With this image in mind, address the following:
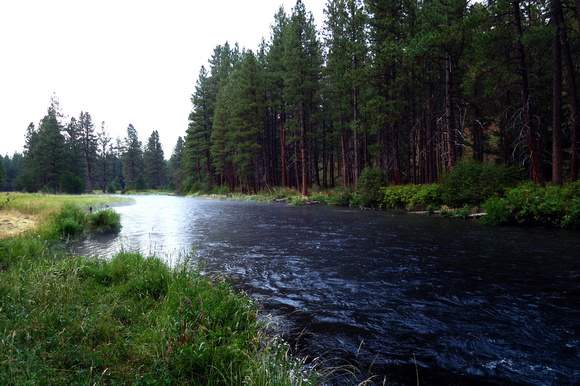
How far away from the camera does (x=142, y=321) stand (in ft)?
12.7

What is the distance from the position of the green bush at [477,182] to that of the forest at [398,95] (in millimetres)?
1334

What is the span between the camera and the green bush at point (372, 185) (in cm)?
2281

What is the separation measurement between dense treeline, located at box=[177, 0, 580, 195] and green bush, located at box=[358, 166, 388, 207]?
6.90 feet

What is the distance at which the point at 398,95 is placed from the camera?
82.5 ft

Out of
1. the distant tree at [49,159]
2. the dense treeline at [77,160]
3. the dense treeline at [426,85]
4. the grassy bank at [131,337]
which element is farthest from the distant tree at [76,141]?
the grassy bank at [131,337]

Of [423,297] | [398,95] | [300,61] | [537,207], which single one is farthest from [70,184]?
[537,207]

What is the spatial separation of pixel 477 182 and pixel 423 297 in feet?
43.9

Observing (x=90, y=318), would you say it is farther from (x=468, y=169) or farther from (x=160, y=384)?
(x=468, y=169)

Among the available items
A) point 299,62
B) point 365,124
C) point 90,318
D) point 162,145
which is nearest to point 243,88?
point 299,62

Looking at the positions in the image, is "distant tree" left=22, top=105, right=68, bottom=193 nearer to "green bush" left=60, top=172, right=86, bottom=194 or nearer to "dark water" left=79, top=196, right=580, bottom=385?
"green bush" left=60, top=172, right=86, bottom=194

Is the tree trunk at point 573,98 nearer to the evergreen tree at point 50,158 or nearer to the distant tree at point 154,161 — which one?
the evergreen tree at point 50,158

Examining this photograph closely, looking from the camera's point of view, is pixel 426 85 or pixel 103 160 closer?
pixel 426 85

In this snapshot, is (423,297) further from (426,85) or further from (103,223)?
(426,85)

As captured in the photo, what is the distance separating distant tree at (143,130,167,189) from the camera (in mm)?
94688
